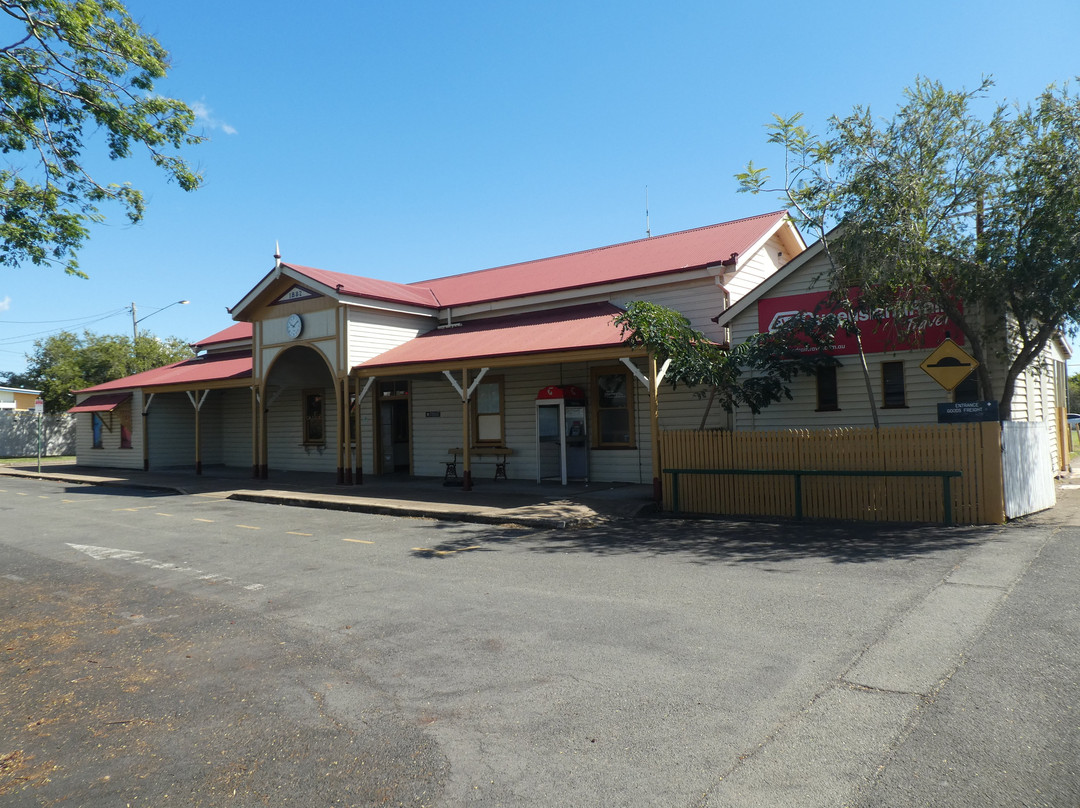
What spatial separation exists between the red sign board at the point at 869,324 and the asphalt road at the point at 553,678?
15.5ft

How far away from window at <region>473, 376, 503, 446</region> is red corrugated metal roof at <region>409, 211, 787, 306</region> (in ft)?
8.08

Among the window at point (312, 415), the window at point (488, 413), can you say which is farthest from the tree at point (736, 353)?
the window at point (312, 415)

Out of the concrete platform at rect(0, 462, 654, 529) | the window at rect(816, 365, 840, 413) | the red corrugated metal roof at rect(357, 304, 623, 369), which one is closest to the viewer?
the concrete platform at rect(0, 462, 654, 529)

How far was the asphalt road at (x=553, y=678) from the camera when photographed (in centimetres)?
362

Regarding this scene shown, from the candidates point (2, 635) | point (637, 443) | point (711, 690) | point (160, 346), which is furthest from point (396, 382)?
point (160, 346)

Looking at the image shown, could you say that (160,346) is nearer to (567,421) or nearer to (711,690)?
(567,421)

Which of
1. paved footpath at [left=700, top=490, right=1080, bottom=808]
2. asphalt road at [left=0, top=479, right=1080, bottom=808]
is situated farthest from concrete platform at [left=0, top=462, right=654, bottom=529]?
paved footpath at [left=700, top=490, right=1080, bottom=808]

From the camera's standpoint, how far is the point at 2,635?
6.43m

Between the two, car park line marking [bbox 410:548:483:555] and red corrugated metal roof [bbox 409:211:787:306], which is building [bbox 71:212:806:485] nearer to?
red corrugated metal roof [bbox 409:211:787:306]

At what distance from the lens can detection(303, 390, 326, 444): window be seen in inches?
944

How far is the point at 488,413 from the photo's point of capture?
63.9ft

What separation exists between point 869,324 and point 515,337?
7.39m

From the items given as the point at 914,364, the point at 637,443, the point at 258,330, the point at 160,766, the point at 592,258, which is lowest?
the point at 160,766

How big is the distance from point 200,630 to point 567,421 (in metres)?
11.6
